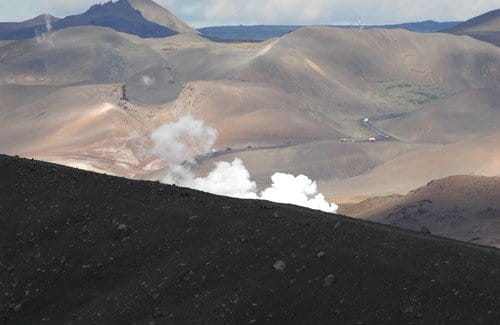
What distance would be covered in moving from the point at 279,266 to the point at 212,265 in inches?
86.1

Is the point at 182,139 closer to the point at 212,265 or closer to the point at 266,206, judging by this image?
the point at 266,206

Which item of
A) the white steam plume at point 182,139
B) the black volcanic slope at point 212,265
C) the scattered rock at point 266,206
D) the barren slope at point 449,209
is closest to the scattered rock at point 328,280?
the black volcanic slope at point 212,265

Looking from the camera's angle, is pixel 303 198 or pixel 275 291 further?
pixel 303 198

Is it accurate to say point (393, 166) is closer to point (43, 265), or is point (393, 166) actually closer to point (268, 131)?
point (268, 131)

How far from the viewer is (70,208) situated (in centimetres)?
3284

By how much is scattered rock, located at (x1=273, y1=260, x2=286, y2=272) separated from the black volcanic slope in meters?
0.06

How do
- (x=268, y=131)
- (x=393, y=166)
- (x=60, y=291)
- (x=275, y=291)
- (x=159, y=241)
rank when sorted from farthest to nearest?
(x=268, y=131), (x=393, y=166), (x=159, y=241), (x=60, y=291), (x=275, y=291)

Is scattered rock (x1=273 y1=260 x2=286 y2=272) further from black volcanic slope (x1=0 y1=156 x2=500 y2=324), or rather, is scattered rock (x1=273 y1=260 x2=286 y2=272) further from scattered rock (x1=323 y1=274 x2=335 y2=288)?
scattered rock (x1=323 y1=274 x2=335 y2=288)

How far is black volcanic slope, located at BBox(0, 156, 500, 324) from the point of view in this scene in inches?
945

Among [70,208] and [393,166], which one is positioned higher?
[70,208]

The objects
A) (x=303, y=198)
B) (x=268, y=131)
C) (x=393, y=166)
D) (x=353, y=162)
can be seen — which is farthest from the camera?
(x=268, y=131)

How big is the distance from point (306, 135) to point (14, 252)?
540 ft

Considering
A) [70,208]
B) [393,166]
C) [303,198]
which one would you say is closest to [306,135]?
[393,166]

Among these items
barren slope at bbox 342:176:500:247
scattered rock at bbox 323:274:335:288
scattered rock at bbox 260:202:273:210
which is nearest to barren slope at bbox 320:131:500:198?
barren slope at bbox 342:176:500:247
